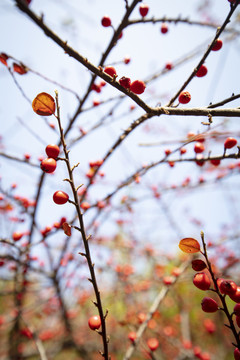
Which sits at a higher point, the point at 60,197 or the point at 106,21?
the point at 106,21

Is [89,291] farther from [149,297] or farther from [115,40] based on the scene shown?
[115,40]

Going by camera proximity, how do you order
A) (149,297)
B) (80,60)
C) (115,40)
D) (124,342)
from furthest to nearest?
(149,297), (124,342), (115,40), (80,60)

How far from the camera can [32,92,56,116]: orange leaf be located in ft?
3.57

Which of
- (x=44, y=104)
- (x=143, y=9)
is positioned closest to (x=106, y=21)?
(x=143, y=9)

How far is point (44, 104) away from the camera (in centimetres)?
112

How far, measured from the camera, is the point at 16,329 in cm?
436

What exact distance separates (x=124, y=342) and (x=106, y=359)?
5453 millimetres

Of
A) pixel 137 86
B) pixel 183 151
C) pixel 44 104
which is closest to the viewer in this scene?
pixel 44 104

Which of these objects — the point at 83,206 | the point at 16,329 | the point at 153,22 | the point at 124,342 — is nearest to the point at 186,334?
the point at 124,342

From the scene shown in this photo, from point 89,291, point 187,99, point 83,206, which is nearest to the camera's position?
point 187,99

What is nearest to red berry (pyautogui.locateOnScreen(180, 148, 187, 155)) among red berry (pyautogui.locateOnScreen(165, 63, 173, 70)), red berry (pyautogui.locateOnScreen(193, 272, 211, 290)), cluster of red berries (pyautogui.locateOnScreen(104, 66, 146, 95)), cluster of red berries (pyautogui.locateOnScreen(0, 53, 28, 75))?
red berry (pyautogui.locateOnScreen(165, 63, 173, 70))

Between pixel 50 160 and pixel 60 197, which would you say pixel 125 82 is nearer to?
pixel 50 160

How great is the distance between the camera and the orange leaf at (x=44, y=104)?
3.57ft

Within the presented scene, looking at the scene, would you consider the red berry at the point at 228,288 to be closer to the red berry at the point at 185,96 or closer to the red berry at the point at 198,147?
the red berry at the point at 185,96
